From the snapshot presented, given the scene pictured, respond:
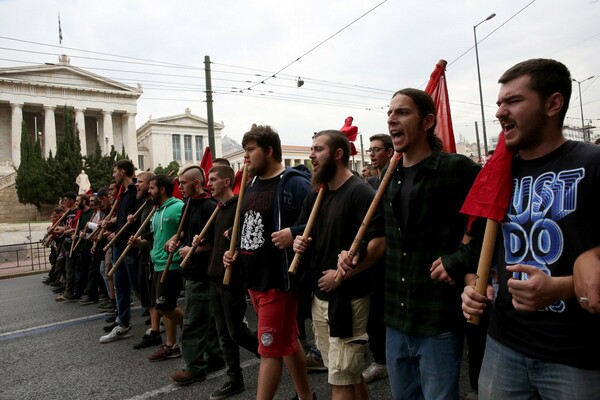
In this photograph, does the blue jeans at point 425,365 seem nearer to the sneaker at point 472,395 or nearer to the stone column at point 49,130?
the sneaker at point 472,395

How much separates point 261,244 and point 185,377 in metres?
1.80

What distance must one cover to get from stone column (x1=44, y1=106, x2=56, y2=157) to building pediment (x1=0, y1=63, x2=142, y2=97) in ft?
10.2

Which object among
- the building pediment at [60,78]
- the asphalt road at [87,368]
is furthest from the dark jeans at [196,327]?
the building pediment at [60,78]

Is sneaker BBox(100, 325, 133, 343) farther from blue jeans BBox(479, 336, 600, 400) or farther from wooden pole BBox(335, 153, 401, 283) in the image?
blue jeans BBox(479, 336, 600, 400)

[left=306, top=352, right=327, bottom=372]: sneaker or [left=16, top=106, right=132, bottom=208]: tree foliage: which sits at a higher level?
[left=16, top=106, right=132, bottom=208]: tree foliage

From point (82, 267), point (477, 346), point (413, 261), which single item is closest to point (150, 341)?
point (477, 346)

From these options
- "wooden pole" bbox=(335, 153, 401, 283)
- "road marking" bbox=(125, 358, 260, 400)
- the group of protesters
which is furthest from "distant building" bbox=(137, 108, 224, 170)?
"wooden pole" bbox=(335, 153, 401, 283)

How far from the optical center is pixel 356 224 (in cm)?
274

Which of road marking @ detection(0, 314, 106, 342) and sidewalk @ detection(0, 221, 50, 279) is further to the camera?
sidewalk @ detection(0, 221, 50, 279)

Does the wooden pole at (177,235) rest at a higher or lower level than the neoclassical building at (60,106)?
lower

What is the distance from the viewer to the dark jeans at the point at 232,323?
3.73 m

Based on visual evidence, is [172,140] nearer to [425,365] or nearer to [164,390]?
[164,390]

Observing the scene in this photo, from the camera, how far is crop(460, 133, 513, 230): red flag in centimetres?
177

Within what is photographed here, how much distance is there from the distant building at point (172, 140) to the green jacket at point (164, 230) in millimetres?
62579
